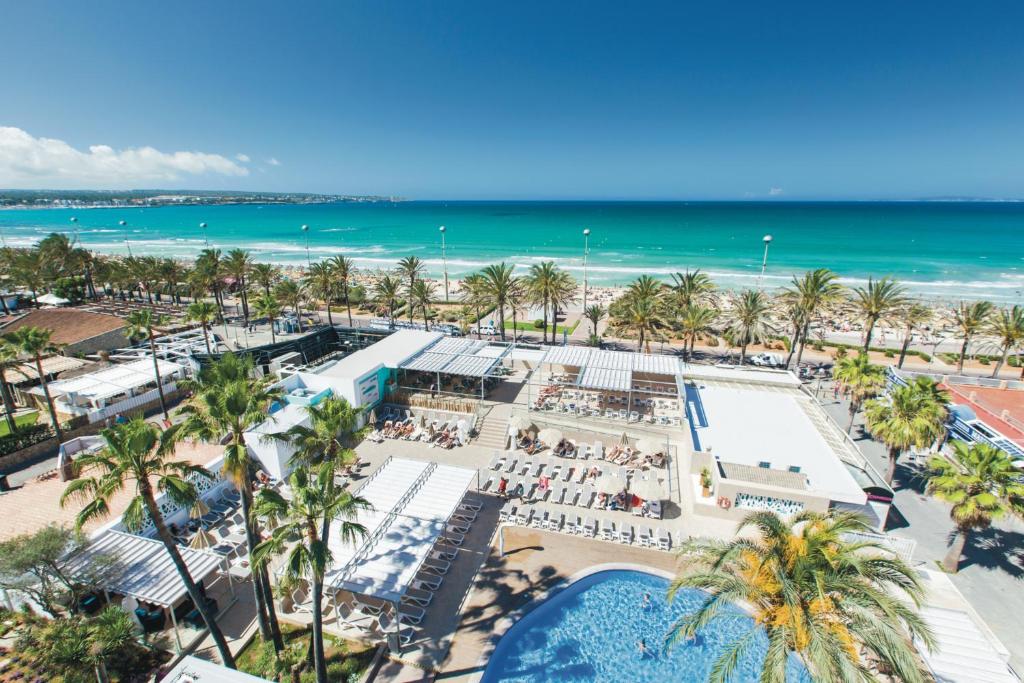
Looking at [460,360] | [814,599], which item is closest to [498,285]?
[460,360]

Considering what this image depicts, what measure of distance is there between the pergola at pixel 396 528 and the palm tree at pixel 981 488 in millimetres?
15400

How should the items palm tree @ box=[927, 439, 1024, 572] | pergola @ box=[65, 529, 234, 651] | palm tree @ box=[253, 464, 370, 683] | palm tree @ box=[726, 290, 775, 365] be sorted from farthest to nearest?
1. palm tree @ box=[726, 290, 775, 365]
2. palm tree @ box=[927, 439, 1024, 572]
3. pergola @ box=[65, 529, 234, 651]
4. palm tree @ box=[253, 464, 370, 683]

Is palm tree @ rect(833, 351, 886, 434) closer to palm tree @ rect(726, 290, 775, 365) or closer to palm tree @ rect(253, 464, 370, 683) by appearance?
palm tree @ rect(726, 290, 775, 365)

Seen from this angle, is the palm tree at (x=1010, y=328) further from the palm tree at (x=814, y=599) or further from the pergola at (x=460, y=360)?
the pergola at (x=460, y=360)

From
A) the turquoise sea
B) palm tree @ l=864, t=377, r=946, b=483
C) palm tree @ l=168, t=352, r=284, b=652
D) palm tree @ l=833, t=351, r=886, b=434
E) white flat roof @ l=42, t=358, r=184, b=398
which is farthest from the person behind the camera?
the turquoise sea

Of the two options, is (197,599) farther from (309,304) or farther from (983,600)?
(309,304)

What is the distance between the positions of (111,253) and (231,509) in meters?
112

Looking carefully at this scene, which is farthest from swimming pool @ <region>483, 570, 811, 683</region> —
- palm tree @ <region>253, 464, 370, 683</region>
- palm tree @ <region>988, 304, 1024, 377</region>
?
palm tree @ <region>988, 304, 1024, 377</region>

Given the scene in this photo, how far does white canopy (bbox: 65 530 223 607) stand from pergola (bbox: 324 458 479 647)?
378 centimetres

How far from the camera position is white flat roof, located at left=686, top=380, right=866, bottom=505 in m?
17.9

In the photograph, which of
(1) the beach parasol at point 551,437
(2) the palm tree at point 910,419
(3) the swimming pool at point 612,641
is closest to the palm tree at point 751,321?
(2) the palm tree at point 910,419

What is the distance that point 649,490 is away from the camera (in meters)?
17.7

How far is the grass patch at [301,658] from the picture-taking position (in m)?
11.7

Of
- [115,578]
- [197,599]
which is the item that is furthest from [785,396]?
[115,578]
